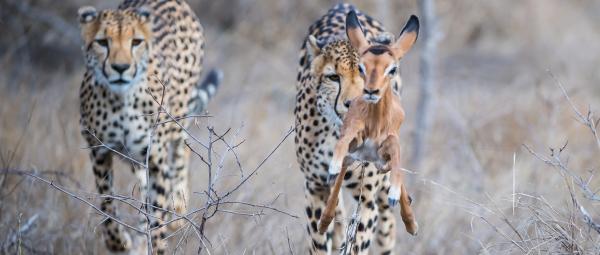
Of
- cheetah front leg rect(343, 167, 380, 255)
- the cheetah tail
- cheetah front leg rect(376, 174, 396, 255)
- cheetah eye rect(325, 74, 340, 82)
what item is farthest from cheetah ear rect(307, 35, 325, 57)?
the cheetah tail

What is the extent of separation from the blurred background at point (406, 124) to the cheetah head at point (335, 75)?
51 cm

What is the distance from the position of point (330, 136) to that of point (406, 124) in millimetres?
5384

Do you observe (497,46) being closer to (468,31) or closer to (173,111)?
(468,31)

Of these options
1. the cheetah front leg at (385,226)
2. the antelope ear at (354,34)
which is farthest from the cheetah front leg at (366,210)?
the antelope ear at (354,34)

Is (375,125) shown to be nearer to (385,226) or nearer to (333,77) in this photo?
(333,77)

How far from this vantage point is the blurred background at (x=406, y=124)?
19.6ft

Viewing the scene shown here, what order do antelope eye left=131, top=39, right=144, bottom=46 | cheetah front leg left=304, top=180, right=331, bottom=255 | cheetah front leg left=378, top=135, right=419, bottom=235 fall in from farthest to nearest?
antelope eye left=131, top=39, right=144, bottom=46 < cheetah front leg left=304, top=180, right=331, bottom=255 < cheetah front leg left=378, top=135, right=419, bottom=235

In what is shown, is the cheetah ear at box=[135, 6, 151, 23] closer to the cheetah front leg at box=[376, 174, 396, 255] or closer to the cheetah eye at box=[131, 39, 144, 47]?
the cheetah eye at box=[131, 39, 144, 47]

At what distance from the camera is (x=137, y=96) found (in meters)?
6.05

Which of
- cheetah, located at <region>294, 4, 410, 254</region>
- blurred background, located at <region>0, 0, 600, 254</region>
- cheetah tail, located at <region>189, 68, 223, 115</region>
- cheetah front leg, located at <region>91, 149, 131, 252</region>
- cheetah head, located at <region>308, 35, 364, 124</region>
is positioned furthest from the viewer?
cheetah tail, located at <region>189, 68, 223, 115</region>

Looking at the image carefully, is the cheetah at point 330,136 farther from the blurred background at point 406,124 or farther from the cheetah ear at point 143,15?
the cheetah ear at point 143,15

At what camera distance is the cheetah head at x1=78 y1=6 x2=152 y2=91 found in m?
5.68

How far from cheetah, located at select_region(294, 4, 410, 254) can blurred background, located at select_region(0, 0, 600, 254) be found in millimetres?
280

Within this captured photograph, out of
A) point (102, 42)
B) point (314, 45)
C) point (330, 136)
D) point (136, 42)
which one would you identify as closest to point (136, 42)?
point (136, 42)
